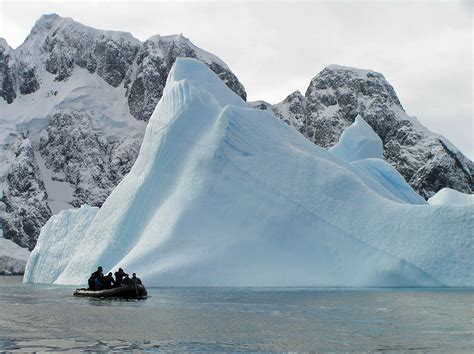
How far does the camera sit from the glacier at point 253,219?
36094mm

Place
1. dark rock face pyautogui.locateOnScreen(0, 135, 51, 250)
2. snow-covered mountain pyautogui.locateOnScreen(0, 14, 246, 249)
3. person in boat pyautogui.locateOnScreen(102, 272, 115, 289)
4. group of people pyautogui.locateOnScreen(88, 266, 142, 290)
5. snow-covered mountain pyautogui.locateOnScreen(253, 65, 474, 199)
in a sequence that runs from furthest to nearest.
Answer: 1. snow-covered mountain pyautogui.locateOnScreen(0, 14, 246, 249)
2. snow-covered mountain pyautogui.locateOnScreen(253, 65, 474, 199)
3. dark rock face pyautogui.locateOnScreen(0, 135, 51, 250)
4. person in boat pyautogui.locateOnScreen(102, 272, 115, 289)
5. group of people pyautogui.locateOnScreen(88, 266, 142, 290)

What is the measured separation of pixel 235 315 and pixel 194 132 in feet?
65.6

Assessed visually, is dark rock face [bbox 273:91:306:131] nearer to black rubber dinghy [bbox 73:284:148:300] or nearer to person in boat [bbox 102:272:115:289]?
person in boat [bbox 102:272:115:289]

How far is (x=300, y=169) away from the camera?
39.9 meters

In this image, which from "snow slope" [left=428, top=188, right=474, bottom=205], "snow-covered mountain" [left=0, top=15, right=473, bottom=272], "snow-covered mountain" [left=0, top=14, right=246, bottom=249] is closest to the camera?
"snow slope" [left=428, top=188, right=474, bottom=205]

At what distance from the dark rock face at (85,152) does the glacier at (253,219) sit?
443ft

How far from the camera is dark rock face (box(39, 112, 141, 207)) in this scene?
585 ft

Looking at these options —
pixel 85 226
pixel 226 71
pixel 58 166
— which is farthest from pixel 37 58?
pixel 85 226

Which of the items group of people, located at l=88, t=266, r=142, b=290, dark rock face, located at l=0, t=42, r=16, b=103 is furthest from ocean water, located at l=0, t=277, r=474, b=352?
dark rock face, located at l=0, t=42, r=16, b=103

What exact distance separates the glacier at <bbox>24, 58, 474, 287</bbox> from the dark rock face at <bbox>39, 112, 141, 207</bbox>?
135 m

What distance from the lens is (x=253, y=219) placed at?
38.6m

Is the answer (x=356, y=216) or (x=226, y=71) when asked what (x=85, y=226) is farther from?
(x=226, y=71)

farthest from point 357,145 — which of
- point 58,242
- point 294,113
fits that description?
point 294,113

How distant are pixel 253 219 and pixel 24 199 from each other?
134 meters
